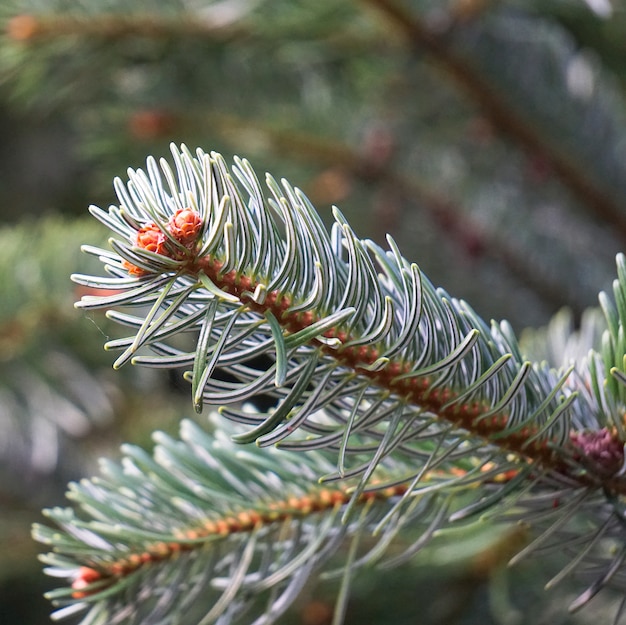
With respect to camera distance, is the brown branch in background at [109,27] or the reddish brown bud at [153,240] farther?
the brown branch in background at [109,27]

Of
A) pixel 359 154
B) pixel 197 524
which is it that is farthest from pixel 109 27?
pixel 197 524

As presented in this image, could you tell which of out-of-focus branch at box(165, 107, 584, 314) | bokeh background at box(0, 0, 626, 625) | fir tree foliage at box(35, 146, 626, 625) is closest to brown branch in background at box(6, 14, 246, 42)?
bokeh background at box(0, 0, 626, 625)

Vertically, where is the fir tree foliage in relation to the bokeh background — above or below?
below

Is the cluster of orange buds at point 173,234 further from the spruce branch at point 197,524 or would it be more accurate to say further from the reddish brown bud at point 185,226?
the spruce branch at point 197,524

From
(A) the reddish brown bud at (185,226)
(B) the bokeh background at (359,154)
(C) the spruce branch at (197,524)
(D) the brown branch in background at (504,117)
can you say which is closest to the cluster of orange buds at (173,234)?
(A) the reddish brown bud at (185,226)

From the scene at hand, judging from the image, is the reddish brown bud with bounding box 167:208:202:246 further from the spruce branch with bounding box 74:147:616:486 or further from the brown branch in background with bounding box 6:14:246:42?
the brown branch in background with bounding box 6:14:246:42

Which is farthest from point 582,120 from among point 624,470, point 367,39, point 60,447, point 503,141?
point 60,447
